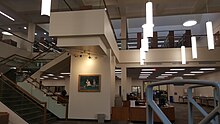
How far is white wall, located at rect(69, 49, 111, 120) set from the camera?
297 inches

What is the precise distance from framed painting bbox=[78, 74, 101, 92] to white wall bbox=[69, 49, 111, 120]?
0.40 feet

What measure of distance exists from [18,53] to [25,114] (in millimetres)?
5615

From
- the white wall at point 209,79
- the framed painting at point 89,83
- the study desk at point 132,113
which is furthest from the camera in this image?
the white wall at point 209,79

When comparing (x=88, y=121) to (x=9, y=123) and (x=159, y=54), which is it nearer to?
(x=9, y=123)

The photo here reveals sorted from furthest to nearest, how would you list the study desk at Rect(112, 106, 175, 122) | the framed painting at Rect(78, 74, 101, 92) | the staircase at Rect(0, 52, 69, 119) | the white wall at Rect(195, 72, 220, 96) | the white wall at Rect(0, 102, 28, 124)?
→ the white wall at Rect(195, 72, 220, 96) < the framed painting at Rect(78, 74, 101, 92) < the study desk at Rect(112, 106, 175, 122) < the staircase at Rect(0, 52, 69, 119) < the white wall at Rect(0, 102, 28, 124)

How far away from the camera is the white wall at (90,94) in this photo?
755 cm

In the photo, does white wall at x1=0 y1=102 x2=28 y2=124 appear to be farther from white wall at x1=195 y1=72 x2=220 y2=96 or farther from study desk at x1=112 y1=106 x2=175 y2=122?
white wall at x1=195 y1=72 x2=220 y2=96

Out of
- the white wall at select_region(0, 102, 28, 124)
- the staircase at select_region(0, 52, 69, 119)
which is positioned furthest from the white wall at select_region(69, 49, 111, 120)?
the white wall at select_region(0, 102, 28, 124)

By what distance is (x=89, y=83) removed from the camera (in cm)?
783

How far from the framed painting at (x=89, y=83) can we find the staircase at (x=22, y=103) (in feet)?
6.15

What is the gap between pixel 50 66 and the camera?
966 centimetres

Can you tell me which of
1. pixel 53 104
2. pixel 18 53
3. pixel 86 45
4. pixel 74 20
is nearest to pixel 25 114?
pixel 53 104

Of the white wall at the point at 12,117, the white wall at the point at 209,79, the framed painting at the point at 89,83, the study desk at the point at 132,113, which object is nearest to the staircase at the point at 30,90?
the white wall at the point at 12,117

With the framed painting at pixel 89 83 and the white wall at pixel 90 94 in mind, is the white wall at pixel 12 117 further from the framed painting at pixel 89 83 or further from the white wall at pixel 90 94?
the framed painting at pixel 89 83
